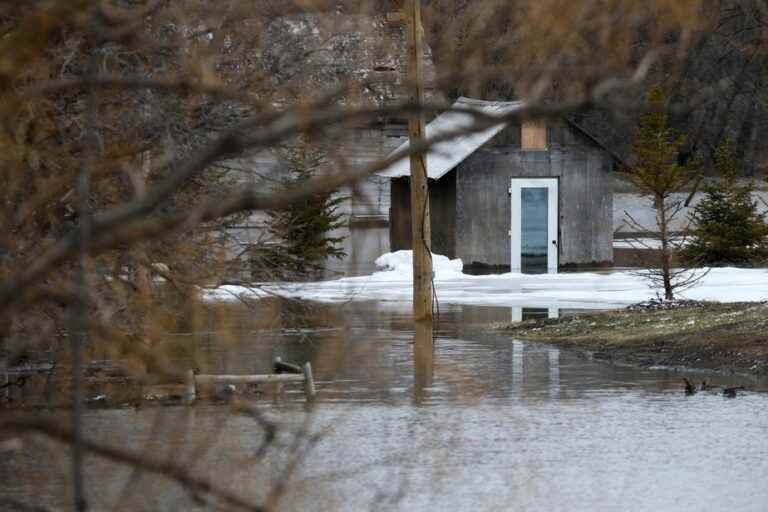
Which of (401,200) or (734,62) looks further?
(734,62)

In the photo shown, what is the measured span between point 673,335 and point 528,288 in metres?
12.5

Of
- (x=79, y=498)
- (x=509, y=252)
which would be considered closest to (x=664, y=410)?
(x=79, y=498)

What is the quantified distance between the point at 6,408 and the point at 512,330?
34.7ft

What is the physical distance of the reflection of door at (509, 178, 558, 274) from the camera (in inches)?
1511

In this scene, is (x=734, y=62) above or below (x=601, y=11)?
above

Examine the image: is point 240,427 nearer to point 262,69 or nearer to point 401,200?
Answer: point 262,69

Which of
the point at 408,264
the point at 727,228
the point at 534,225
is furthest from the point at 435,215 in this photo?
the point at 727,228

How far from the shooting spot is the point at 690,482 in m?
10.2

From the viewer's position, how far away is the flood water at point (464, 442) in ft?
31.3

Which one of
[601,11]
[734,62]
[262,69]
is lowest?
[601,11]

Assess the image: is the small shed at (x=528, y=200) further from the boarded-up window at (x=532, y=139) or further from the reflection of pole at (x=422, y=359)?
the reflection of pole at (x=422, y=359)

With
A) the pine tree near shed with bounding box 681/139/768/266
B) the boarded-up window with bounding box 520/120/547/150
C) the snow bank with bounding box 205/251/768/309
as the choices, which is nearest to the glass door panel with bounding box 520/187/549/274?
the boarded-up window with bounding box 520/120/547/150

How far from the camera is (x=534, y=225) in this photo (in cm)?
3862

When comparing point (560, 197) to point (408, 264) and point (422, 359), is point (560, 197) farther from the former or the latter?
point (422, 359)
